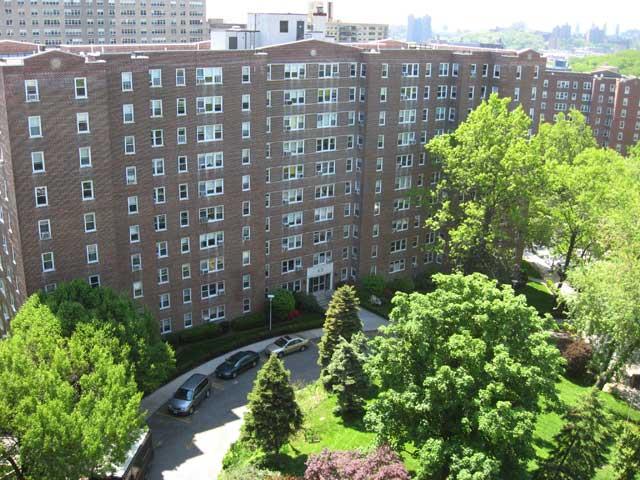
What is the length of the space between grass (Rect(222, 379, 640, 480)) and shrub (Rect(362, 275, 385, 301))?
1971 cm

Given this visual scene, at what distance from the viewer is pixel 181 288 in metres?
55.8

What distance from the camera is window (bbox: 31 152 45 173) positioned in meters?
43.5

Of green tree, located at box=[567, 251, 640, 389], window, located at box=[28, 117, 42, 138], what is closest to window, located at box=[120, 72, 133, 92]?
window, located at box=[28, 117, 42, 138]

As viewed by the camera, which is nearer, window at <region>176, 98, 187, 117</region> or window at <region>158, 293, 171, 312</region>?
window at <region>176, 98, 187, 117</region>

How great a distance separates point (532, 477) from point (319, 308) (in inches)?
1240

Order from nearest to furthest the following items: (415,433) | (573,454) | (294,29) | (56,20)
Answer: (415,433), (573,454), (294,29), (56,20)

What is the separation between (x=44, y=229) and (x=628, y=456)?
38715mm

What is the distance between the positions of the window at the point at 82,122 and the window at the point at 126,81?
→ 14.2 ft

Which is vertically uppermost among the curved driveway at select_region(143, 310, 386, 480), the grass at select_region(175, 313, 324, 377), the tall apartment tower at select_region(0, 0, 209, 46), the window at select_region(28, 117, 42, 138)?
the tall apartment tower at select_region(0, 0, 209, 46)

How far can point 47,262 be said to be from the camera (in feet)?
149

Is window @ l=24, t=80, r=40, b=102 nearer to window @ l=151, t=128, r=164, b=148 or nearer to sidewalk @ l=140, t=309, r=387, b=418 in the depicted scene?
window @ l=151, t=128, r=164, b=148

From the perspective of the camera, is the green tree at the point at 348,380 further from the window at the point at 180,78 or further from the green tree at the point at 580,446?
the window at the point at 180,78

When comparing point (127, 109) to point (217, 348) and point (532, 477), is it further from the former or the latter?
point (532, 477)

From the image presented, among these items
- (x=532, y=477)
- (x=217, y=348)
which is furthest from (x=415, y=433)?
(x=217, y=348)
